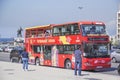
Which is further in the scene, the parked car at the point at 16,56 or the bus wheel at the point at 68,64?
the parked car at the point at 16,56

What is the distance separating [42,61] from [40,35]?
2.30m

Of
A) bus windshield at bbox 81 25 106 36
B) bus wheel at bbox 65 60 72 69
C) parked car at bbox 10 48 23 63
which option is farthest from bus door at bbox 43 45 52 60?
parked car at bbox 10 48 23 63

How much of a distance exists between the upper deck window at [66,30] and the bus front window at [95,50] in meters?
1.41

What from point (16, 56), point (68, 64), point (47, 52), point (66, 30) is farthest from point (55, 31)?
point (16, 56)

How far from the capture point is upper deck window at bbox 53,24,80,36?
24.1 metres

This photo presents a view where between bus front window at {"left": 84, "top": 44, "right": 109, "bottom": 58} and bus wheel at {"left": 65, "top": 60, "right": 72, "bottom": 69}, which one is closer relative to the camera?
bus front window at {"left": 84, "top": 44, "right": 109, "bottom": 58}

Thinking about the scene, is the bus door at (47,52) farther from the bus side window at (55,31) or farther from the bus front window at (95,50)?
the bus front window at (95,50)

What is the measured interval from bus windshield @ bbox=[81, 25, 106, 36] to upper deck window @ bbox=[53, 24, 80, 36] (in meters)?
0.50

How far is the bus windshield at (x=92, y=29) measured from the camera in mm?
23530

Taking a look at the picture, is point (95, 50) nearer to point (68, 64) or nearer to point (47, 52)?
point (68, 64)

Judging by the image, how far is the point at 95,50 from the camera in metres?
23.4

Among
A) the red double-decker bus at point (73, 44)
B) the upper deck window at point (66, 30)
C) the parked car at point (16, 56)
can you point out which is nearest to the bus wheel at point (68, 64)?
the red double-decker bus at point (73, 44)

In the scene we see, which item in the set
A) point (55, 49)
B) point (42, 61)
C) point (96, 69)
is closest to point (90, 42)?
point (96, 69)

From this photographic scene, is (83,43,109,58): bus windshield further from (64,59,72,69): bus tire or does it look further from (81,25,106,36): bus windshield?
(64,59,72,69): bus tire
